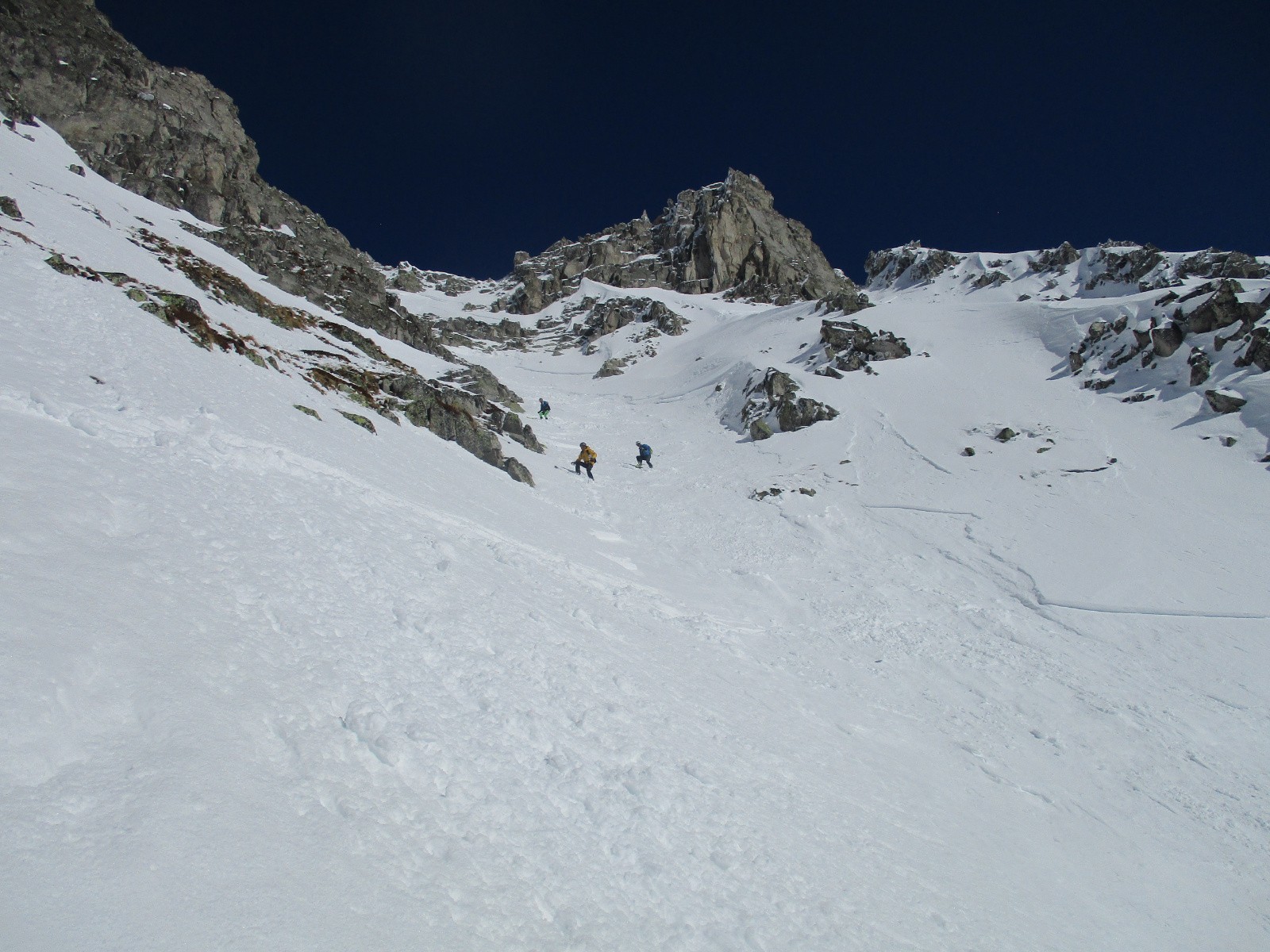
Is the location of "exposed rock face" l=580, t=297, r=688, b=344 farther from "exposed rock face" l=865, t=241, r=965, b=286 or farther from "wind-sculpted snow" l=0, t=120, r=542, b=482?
"wind-sculpted snow" l=0, t=120, r=542, b=482

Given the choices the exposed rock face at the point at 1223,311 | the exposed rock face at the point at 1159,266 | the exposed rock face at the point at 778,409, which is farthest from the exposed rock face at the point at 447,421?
the exposed rock face at the point at 1159,266

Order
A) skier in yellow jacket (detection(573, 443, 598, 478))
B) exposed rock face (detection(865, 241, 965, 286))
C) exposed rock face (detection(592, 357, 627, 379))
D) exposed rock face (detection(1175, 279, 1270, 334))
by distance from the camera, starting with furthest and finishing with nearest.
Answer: exposed rock face (detection(865, 241, 965, 286)), exposed rock face (detection(592, 357, 627, 379)), exposed rock face (detection(1175, 279, 1270, 334)), skier in yellow jacket (detection(573, 443, 598, 478))

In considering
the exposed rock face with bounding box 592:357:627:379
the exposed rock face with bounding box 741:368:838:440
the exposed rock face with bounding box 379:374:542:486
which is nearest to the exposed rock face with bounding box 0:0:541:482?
the exposed rock face with bounding box 379:374:542:486

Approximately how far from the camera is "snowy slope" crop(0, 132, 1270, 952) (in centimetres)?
414

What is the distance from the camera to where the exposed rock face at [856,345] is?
43.3 meters

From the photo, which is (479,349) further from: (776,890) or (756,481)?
(776,890)

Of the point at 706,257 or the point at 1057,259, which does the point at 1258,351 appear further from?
the point at 706,257

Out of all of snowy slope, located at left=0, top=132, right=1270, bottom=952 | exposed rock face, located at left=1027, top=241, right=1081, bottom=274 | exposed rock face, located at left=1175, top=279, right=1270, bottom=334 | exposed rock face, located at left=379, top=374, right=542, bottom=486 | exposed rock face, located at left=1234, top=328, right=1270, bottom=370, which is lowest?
snowy slope, located at left=0, top=132, right=1270, bottom=952

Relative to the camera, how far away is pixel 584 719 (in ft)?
23.9

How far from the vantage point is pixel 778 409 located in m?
36.0

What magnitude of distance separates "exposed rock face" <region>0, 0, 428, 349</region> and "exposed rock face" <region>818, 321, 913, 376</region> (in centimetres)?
3066

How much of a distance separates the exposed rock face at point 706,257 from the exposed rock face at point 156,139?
172 feet

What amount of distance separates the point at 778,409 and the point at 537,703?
31165 mm

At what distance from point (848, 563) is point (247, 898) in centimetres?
1692
